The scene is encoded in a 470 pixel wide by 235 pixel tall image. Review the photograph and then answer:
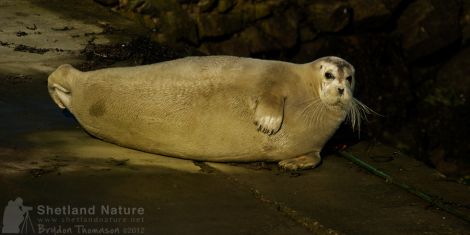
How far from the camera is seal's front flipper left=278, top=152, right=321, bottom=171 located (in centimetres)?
580

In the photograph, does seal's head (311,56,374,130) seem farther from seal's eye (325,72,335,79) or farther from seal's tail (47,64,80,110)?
seal's tail (47,64,80,110)

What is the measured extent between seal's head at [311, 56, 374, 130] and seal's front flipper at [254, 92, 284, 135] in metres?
0.46

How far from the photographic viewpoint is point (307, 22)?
12.4 metres

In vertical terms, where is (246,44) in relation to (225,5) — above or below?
below

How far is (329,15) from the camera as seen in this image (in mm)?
12383

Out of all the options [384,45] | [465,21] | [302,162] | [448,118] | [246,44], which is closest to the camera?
[302,162]

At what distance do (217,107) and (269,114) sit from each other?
15.4 inches

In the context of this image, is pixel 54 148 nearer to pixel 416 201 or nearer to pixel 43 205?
pixel 43 205

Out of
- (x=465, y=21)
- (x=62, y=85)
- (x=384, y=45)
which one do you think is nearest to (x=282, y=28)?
(x=384, y=45)

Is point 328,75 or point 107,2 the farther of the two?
point 107,2

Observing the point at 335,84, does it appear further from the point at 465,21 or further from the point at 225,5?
the point at 465,21

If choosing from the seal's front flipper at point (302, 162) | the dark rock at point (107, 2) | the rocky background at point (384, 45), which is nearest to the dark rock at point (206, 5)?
the rocky background at point (384, 45)

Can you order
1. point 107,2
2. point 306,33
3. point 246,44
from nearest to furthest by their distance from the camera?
point 107,2, point 246,44, point 306,33

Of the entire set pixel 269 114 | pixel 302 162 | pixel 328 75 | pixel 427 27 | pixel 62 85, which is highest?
pixel 427 27
